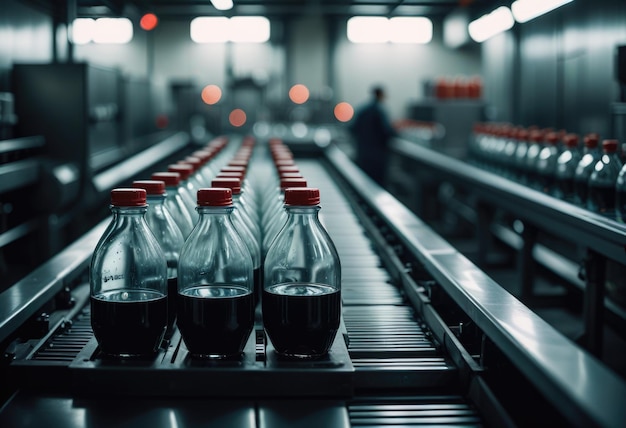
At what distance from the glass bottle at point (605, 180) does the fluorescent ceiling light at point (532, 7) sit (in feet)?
5.03

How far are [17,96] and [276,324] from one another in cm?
479

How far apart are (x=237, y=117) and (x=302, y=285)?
24.2 ft

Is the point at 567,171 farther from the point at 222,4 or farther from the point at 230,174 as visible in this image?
the point at 230,174

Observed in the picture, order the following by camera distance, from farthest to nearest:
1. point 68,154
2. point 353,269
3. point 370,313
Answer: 1. point 68,154
2. point 353,269
3. point 370,313

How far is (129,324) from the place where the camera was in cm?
108

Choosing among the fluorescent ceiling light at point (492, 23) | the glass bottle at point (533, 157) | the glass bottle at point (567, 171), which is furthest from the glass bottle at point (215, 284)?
the fluorescent ceiling light at point (492, 23)

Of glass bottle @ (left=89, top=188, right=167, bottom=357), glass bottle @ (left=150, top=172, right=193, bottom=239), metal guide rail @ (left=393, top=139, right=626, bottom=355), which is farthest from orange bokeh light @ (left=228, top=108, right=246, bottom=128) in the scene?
glass bottle @ (left=89, top=188, right=167, bottom=357)

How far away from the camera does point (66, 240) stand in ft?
19.1

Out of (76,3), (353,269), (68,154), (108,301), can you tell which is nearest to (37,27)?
(68,154)

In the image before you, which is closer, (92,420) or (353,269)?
(92,420)

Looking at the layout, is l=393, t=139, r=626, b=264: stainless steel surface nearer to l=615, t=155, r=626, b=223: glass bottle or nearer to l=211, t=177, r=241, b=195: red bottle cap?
l=615, t=155, r=626, b=223: glass bottle

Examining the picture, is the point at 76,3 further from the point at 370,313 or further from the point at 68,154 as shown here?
the point at 370,313

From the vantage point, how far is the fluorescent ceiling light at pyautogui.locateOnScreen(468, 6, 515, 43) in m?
5.23

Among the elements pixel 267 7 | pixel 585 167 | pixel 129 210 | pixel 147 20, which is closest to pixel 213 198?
pixel 129 210
